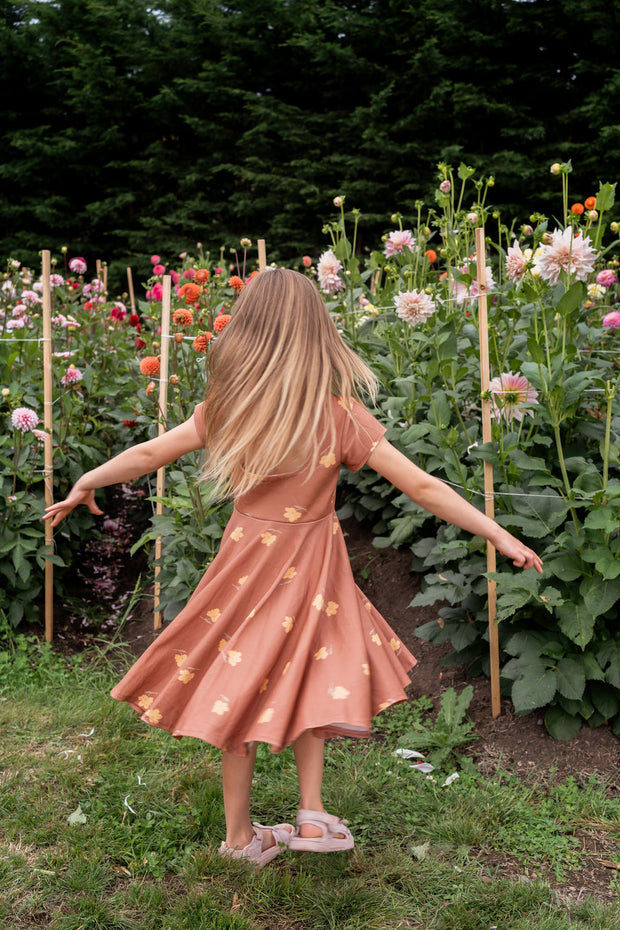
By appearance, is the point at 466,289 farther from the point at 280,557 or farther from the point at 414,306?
the point at 280,557

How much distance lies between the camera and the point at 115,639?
3.33 meters

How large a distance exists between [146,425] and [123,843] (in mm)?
2165

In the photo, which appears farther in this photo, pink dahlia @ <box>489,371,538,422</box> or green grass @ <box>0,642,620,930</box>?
pink dahlia @ <box>489,371,538,422</box>

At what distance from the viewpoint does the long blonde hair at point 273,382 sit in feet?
5.55

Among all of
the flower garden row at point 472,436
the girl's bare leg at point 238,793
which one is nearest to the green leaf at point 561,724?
the flower garden row at point 472,436

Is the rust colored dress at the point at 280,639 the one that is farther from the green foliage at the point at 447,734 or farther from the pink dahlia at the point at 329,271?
the pink dahlia at the point at 329,271

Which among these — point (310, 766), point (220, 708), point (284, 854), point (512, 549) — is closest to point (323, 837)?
point (310, 766)

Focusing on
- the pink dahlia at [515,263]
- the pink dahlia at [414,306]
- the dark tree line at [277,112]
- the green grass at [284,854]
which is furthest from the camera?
the dark tree line at [277,112]

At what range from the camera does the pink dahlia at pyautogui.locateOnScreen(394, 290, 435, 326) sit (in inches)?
103

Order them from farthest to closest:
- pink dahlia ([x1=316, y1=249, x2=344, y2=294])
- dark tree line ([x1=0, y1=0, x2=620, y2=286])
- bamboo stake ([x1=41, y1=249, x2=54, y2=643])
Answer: dark tree line ([x1=0, y1=0, x2=620, y2=286]), pink dahlia ([x1=316, y1=249, x2=344, y2=294]), bamboo stake ([x1=41, y1=249, x2=54, y2=643])

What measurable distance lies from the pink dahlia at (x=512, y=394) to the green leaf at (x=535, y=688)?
75 centimetres

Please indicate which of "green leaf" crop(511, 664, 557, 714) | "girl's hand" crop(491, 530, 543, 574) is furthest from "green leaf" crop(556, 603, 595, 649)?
"girl's hand" crop(491, 530, 543, 574)

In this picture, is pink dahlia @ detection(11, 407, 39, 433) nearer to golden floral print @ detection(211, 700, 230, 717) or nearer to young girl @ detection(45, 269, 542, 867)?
young girl @ detection(45, 269, 542, 867)

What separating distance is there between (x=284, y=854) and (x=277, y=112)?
14231mm
